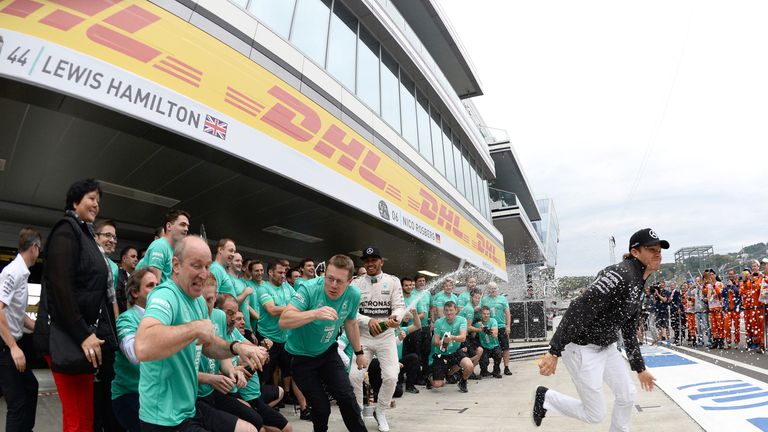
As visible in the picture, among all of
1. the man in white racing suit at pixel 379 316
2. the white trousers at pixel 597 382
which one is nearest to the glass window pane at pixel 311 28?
the man in white racing suit at pixel 379 316

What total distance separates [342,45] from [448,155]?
8.88 meters

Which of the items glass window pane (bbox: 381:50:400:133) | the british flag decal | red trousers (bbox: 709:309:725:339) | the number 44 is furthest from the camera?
glass window pane (bbox: 381:50:400:133)

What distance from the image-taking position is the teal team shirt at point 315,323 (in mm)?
4211

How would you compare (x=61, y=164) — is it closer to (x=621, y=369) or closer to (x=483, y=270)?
(x=621, y=369)

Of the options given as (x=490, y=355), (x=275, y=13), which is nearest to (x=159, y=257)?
(x=275, y=13)

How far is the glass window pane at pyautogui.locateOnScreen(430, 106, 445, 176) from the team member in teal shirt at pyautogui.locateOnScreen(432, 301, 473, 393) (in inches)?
346

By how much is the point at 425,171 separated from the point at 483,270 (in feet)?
24.4

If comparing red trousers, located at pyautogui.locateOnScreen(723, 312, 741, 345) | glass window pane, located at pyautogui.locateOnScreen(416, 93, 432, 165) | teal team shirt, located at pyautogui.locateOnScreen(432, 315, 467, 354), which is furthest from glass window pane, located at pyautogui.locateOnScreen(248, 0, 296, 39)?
red trousers, located at pyautogui.locateOnScreen(723, 312, 741, 345)

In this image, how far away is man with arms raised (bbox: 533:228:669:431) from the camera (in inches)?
140

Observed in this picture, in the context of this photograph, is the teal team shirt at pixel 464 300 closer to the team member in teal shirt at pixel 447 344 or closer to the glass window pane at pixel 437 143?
the team member in teal shirt at pixel 447 344

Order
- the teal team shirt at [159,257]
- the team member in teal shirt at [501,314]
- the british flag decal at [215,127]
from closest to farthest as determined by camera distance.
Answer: the teal team shirt at [159,257], the british flag decal at [215,127], the team member in teal shirt at [501,314]

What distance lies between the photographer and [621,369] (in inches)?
144

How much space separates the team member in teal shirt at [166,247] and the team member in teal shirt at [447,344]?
5685mm

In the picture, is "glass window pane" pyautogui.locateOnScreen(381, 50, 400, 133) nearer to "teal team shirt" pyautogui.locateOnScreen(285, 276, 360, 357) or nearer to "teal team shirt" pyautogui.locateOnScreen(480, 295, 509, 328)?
"teal team shirt" pyautogui.locateOnScreen(480, 295, 509, 328)
